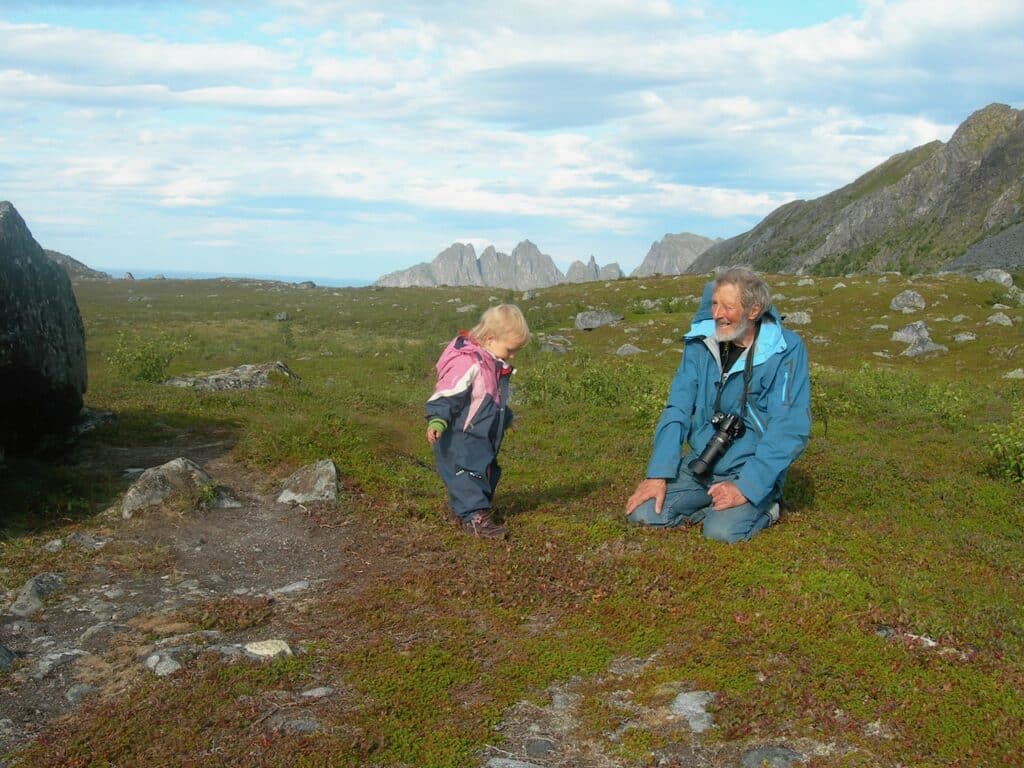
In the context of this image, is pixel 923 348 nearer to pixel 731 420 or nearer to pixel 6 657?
pixel 731 420

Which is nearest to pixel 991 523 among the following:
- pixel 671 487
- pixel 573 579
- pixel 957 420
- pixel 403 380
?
pixel 671 487

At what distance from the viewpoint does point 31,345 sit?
11445 mm

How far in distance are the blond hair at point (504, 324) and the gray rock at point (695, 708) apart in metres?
3.98

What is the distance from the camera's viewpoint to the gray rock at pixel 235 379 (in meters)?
19.6

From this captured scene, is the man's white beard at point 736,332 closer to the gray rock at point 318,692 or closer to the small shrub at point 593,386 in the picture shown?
the gray rock at point 318,692

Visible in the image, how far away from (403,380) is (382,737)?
19.6 meters

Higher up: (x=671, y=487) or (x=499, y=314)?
(x=499, y=314)

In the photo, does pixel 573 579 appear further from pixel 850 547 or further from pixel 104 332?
pixel 104 332

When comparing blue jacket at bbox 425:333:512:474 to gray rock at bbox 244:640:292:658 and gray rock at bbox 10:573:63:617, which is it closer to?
gray rock at bbox 244:640:292:658

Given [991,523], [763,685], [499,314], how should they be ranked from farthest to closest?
[991,523], [499,314], [763,685]

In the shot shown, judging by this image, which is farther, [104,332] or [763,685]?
Answer: [104,332]

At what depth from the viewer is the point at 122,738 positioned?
4.97 meters

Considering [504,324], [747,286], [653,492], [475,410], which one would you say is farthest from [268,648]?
[747,286]

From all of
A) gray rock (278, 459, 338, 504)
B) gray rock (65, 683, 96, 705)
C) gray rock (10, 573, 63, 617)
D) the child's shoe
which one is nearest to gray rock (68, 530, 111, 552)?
gray rock (10, 573, 63, 617)
